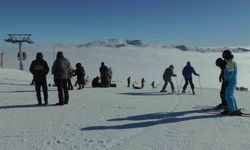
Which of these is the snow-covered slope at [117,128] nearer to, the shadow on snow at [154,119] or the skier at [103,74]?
the shadow on snow at [154,119]

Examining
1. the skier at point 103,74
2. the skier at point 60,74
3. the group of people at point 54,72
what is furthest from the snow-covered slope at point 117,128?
the skier at point 103,74

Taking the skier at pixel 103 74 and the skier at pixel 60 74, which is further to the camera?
the skier at pixel 103 74

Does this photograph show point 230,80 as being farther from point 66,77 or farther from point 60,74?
point 60,74

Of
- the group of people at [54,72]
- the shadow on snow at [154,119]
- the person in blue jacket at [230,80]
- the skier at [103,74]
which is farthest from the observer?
the skier at [103,74]

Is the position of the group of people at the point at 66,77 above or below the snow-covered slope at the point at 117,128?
above

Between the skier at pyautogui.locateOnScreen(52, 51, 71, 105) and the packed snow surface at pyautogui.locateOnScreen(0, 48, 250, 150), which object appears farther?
the skier at pyautogui.locateOnScreen(52, 51, 71, 105)

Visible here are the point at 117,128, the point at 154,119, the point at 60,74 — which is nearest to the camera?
the point at 117,128

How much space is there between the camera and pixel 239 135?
28.7ft

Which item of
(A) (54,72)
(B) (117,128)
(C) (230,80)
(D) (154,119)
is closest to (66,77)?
(A) (54,72)

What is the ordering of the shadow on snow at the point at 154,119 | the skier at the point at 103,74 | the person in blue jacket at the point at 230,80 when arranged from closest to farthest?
the shadow on snow at the point at 154,119 → the person in blue jacket at the point at 230,80 → the skier at the point at 103,74

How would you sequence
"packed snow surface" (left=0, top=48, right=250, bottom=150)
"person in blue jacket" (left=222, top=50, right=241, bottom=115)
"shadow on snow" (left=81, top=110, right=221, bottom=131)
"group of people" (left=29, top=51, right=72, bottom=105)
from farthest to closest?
"group of people" (left=29, top=51, right=72, bottom=105)
"person in blue jacket" (left=222, top=50, right=241, bottom=115)
"shadow on snow" (left=81, top=110, right=221, bottom=131)
"packed snow surface" (left=0, top=48, right=250, bottom=150)

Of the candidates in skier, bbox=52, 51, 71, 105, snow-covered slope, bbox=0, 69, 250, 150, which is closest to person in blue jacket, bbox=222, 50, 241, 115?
snow-covered slope, bbox=0, 69, 250, 150

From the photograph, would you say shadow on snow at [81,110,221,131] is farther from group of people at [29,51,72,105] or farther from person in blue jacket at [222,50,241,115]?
group of people at [29,51,72,105]

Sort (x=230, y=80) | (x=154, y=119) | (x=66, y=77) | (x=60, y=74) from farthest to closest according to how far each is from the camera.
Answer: (x=66, y=77) < (x=60, y=74) < (x=230, y=80) < (x=154, y=119)
